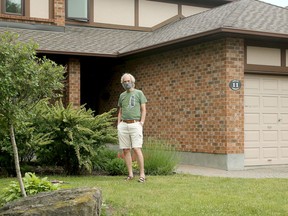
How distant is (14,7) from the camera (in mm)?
15641

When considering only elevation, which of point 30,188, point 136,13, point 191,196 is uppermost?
point 136,13

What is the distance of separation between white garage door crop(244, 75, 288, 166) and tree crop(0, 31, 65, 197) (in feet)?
22.0

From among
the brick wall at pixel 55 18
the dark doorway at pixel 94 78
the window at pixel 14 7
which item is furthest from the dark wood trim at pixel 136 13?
the window at pixel 14 7

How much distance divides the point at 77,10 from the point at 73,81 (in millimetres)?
3425

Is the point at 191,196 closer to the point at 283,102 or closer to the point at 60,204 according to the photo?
the point at 60,204

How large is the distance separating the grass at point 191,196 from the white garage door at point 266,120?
113 inches

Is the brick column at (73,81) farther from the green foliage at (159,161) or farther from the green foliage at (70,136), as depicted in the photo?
the green foliage at (159,161)

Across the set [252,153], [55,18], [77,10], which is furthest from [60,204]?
[77,10]

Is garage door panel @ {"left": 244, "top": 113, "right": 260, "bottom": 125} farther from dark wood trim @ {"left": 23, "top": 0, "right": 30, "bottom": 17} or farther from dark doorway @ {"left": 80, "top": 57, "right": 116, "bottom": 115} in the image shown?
dark wood trim @ {"left": 23, "top": 0, "right": 30, "bottom": 17}

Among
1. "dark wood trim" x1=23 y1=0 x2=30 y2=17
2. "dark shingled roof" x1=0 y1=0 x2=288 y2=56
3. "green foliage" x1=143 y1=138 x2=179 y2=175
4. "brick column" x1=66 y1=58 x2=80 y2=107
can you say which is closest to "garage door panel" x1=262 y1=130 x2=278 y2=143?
"dark shingled roof" x1=0 y1=0 x2=288 y2=56

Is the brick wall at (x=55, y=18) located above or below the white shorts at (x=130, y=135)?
above

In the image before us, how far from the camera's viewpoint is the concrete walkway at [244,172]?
418 inches

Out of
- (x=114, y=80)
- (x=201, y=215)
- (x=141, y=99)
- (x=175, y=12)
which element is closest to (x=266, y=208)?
(x=201, y=215)

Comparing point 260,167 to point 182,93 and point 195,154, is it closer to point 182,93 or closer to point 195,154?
point 195,154
